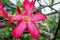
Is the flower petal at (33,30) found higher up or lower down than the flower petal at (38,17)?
lower down

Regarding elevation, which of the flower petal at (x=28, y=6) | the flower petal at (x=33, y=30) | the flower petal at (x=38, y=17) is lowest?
the flower petal at (x=33, y=30)

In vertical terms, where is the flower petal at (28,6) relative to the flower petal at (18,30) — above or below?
above

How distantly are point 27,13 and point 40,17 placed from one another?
4cm

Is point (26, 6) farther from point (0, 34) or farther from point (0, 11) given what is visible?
point (0, 34)

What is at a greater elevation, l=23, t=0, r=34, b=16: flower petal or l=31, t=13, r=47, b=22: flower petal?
l=23, t=0, r=34, b=16: flower petal

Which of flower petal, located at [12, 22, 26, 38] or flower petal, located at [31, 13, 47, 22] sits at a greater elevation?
flower petal, located at [31, 13, 47, 22]

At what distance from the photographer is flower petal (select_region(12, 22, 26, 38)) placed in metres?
0.53

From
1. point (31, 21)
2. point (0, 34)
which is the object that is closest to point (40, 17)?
point (31, 21)

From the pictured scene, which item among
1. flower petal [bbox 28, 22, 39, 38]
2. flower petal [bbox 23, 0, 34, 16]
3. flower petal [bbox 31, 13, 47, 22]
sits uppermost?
flower petal [bbox 23, 0, 34, 16]

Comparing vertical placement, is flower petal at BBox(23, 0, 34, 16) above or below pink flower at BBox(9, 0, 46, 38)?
above

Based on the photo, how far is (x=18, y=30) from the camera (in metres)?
0.54

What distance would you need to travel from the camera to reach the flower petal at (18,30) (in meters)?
0.53

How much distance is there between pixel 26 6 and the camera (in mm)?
567

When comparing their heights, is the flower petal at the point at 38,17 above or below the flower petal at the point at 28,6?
below
